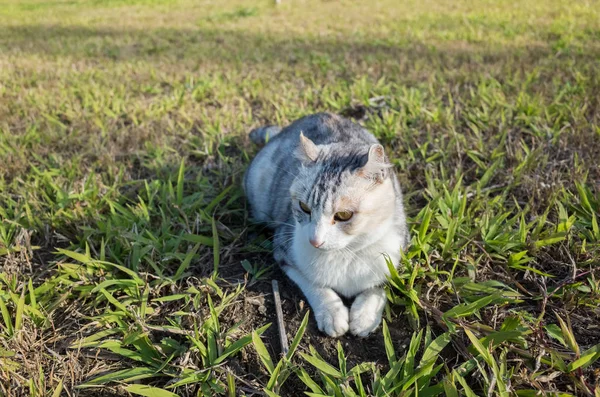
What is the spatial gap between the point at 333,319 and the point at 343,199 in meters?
0.58

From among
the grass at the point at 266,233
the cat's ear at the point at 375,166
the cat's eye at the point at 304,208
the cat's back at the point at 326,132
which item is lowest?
the grass at the point at 266,233

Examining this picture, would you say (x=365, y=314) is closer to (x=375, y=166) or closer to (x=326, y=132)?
(x=375, y=166)

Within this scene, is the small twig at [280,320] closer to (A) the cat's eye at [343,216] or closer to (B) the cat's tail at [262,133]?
(A) the cat's eye at [343,216]

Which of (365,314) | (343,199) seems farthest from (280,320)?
(343,199)

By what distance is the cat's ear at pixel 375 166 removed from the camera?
1.79m

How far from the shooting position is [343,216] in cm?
183

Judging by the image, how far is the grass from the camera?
1.69 metres

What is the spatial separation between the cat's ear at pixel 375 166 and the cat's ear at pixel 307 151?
0.30 m

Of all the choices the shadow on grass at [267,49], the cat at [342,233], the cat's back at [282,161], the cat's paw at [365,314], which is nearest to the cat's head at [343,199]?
the cat at [342,233]

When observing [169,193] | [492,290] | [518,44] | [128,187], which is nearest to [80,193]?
[128,187]

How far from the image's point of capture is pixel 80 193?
2.70 meters

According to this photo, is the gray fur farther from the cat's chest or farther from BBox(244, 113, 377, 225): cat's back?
the cat's chest

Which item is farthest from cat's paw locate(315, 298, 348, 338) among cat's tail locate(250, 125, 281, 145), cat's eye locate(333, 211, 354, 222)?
cat's tail locate(250, 125, 281, 145)

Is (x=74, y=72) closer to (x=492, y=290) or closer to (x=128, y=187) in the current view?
(x=128, y=187)
